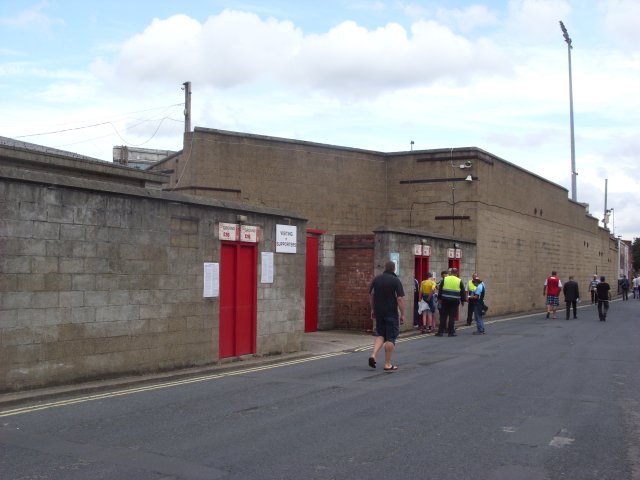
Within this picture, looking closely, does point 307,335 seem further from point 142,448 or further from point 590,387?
point 142,448

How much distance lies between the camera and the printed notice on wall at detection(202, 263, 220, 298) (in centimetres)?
1183

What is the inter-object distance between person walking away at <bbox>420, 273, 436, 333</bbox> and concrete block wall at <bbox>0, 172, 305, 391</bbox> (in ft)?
24.6

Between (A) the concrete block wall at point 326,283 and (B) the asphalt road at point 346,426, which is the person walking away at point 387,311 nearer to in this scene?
A: (B) the asphalt road at point 346,426

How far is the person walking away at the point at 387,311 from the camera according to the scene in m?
11.2

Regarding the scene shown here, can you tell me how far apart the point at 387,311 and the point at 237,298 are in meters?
3.02

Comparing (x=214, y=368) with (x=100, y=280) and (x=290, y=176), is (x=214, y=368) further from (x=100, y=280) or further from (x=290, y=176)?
(x=290, y=176)

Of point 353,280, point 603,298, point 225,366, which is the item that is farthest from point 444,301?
point 603,298

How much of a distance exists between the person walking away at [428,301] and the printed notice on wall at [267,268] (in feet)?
21.2

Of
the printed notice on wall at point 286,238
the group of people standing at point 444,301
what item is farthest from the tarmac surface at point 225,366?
the printed notice on wall at point 286,238

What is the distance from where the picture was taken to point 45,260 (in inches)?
358

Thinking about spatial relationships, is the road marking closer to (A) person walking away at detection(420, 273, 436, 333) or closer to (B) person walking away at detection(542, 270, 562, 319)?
Result: (A) person walking away at detection(420, 273, 436, 333)

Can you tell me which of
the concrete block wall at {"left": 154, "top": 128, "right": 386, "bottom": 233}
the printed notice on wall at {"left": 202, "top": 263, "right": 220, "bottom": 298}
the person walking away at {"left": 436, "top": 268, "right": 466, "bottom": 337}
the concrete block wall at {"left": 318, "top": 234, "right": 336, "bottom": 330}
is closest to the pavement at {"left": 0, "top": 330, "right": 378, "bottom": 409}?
the concrete block wall at {"left": 318, "top": 234, "right": 336, "bottom": 330}

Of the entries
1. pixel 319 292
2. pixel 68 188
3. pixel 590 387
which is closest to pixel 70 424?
pixel 68 188

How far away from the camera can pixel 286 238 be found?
45.5ft
